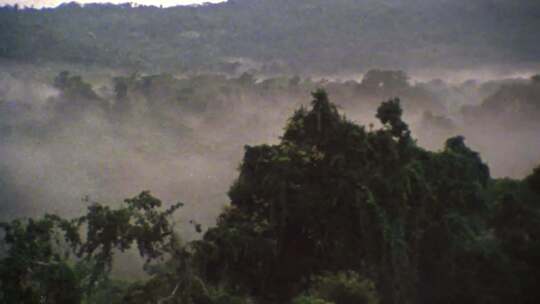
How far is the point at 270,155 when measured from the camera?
806 inches

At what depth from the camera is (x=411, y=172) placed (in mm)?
20141

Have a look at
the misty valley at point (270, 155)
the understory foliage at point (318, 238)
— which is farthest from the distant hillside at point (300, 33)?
the understory foliage at point (318, 238)

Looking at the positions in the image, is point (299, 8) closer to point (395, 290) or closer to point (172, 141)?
point (172, 141)

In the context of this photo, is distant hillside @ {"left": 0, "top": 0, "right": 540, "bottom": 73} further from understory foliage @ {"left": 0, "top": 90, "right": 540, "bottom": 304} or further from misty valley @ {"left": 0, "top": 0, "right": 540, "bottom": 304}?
understory foliage @ {"left": 0, "top": 90, "right": 540, "bottom": 304}

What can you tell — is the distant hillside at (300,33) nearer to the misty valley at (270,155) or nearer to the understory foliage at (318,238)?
the misty valley at (270,155)

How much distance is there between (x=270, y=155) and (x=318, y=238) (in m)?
3.53

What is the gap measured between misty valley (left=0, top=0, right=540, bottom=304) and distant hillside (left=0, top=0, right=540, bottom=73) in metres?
0.82

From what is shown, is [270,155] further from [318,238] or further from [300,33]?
[300,33]

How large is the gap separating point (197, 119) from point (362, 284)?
63.9 m

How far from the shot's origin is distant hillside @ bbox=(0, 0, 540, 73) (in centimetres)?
14250

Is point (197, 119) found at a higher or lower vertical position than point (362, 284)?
higher

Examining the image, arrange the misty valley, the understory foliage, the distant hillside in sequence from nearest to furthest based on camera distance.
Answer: the understory foliage
the misty valley
the distant hillside

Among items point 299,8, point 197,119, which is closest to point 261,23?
point 299,8

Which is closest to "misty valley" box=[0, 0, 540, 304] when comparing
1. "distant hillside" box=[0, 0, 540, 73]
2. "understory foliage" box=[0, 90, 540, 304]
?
"understory foliage" box=[0, 90, 540, 304]
